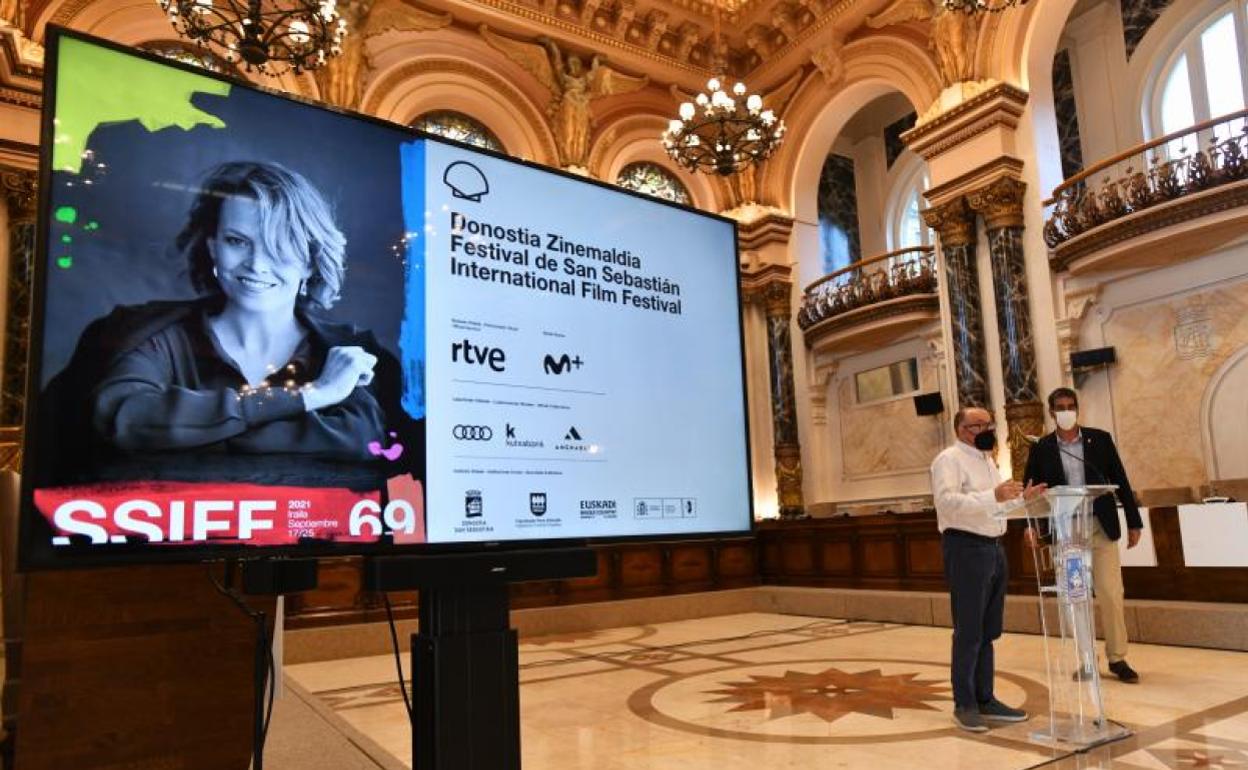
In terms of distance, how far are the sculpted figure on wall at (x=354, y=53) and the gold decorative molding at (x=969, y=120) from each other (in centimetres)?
663

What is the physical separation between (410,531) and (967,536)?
2915 mm

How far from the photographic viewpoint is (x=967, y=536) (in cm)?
386

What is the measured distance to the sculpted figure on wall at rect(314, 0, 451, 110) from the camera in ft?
32.8

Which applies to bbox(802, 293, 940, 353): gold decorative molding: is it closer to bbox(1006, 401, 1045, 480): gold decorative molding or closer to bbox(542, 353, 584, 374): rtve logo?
bbox(1006, 401, 1045, 480): gold decorative molding

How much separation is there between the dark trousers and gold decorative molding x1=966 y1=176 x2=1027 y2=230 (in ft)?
22.7

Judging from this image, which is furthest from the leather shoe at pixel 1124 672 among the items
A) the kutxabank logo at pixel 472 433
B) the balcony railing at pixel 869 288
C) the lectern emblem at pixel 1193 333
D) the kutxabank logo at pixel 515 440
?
the balcony railing at pixel 869 288

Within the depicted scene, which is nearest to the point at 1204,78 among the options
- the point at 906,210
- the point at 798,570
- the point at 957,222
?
the point at 957,222

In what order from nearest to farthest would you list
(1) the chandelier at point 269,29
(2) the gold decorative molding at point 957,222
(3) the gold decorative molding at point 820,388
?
1. (1) the chandelier at point 269,29
2. (2) the gold decorative molding at point 957,222
3. (3) the gold decorative molding at point 820,388

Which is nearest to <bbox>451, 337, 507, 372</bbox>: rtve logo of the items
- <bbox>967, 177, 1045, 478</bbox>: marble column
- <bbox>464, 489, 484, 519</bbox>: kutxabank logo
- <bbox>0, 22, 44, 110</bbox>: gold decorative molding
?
<bbox>464, 489, 484, 519</bbox>: kutxabank logo

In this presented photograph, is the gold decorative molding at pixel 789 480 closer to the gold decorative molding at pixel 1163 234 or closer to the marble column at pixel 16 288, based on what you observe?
the gold decorative molding at pixel 1163 234

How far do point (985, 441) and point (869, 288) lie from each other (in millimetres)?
8687

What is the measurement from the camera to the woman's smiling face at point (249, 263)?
1.59 meters

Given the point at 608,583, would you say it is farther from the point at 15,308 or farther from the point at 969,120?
the point at 969,120

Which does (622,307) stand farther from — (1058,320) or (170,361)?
(1058,320)
